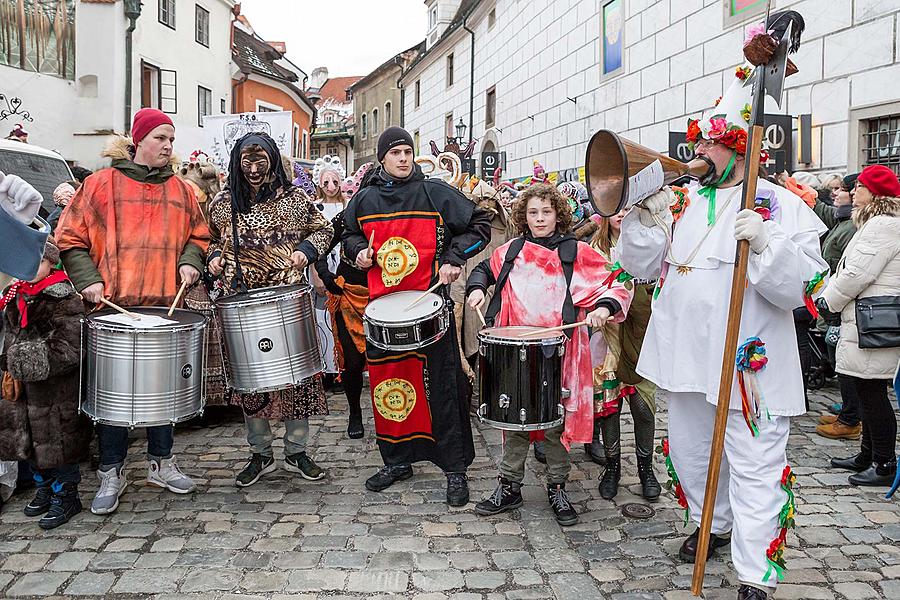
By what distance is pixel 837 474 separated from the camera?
Result: 4.89 m

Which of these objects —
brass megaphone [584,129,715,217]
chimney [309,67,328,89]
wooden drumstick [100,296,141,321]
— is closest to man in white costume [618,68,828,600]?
brass megaphone [584,129,715,217]

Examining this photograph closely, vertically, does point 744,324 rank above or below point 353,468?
above

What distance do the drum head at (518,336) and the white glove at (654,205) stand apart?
79 cm

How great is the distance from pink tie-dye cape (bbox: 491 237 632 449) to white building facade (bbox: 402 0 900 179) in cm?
141

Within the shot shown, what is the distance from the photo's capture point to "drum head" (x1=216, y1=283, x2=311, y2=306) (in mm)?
3965

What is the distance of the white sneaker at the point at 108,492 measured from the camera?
4078mm

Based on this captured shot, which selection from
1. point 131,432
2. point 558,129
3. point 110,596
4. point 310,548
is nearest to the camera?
point 110,596

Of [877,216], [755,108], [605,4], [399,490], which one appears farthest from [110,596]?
[605,4]

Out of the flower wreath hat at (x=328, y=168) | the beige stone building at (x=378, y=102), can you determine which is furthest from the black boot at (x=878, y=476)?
the beige stone building at (x=378, y=102)

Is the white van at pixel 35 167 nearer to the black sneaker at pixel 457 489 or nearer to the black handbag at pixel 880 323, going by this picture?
the black sneaker at pixel 457 489

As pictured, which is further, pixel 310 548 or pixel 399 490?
pixel 399 490

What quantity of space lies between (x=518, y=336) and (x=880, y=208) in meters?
2.68

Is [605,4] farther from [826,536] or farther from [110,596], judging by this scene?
[110,596]

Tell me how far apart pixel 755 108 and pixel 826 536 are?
232 centimetres
